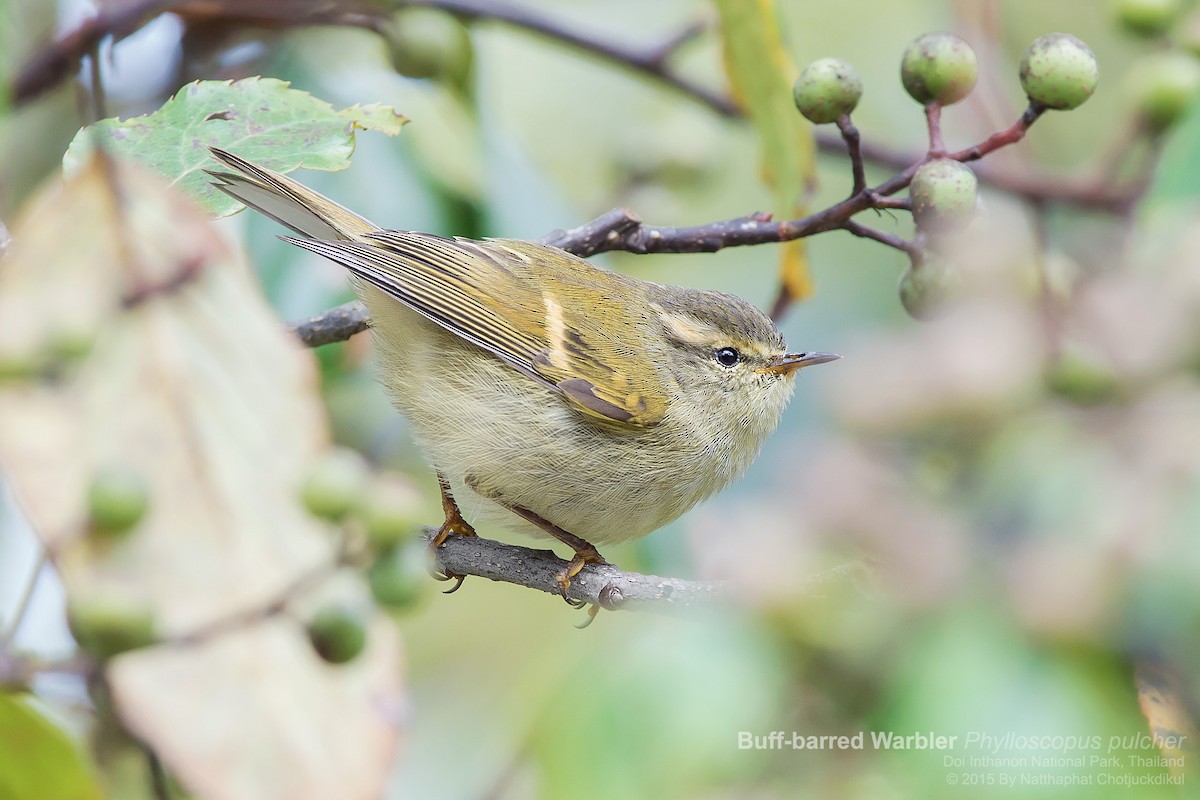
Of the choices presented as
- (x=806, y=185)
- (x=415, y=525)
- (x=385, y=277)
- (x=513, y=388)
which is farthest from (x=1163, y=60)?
(x=415, y=525)

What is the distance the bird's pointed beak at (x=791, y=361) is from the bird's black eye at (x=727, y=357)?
0.26 ft

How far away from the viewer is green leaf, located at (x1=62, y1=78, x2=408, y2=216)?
1.80 meters

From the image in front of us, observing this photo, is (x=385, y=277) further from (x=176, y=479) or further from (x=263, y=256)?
(x=176, y=479)

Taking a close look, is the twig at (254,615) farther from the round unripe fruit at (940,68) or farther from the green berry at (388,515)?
the round unripe fruit at (940,68)

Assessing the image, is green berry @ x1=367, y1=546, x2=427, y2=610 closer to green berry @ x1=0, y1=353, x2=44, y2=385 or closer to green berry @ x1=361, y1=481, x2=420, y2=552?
green berry @ x1=361, y1=481, x2=420, y2=552

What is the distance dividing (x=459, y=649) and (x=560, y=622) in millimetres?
454

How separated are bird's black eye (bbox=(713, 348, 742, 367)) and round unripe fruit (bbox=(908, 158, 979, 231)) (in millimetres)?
1211

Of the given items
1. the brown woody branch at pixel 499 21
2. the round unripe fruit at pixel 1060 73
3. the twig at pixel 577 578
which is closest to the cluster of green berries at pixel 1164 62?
the brown woody branch at pixel 499 21

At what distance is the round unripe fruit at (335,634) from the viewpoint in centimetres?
129

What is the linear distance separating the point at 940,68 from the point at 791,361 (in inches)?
44.9

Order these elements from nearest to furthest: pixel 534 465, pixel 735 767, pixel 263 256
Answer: pixel 735 767 < pixel 534 465 < pixel 263 256

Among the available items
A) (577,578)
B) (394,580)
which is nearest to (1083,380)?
(577,578)

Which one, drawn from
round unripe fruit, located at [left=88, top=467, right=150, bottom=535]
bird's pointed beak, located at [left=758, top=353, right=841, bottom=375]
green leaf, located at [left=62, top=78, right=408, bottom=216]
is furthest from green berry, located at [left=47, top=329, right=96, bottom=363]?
bird's pointed beak, located at [left=758, top=353, right=841, bottom=375]

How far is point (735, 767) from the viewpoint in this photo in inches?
63.5
